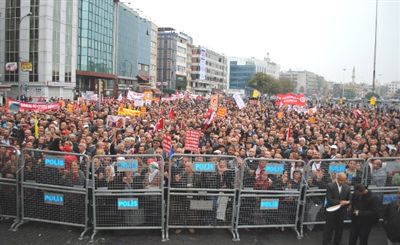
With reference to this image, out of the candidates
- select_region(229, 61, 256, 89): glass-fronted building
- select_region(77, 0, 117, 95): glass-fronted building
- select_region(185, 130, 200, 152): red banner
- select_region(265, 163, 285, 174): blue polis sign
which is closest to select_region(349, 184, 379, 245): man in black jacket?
select_region(265, 163, 285, 174): blue polis sign

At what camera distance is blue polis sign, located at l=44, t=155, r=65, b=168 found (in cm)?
721

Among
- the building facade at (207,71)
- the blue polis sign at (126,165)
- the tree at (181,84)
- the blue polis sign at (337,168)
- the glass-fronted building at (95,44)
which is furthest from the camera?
the building facade at (207,71)

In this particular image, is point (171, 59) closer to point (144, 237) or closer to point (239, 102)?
point (239, 102)

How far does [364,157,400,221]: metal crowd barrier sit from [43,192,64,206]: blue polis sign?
6.36 metres

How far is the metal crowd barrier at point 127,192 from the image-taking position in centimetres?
704

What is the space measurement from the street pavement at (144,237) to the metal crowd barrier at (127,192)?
0.79ft

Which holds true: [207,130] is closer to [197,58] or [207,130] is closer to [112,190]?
[112,190]

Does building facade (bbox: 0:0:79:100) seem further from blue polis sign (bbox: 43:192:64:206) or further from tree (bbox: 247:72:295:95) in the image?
tree (bbox: 247:72:295:95)

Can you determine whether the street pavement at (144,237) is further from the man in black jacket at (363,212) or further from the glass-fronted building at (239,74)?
the glass-fronted building at (239,74)

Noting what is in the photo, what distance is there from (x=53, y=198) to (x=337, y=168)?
5801 millimetres

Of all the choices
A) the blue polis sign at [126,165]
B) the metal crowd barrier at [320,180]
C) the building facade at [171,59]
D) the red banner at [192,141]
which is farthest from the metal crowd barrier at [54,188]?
the building facade at [171,59]

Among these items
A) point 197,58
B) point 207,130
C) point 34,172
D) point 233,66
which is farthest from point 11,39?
point 233,66

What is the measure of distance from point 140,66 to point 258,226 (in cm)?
9612

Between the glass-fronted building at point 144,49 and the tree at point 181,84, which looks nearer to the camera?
the glass-fronted building at point 144,49
